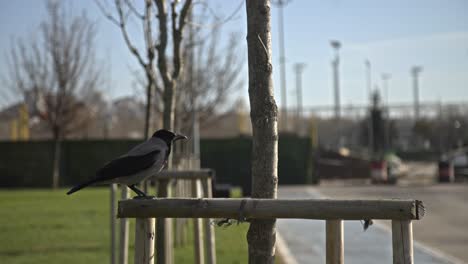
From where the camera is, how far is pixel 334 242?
13.6ft

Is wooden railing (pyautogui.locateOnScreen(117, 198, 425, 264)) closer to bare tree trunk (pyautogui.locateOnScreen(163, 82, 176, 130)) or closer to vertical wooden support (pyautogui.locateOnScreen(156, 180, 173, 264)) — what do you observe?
vertical wooden support (pyautogui.locateOnScreen(156, 180, 173, 264))

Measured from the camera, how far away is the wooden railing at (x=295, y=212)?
12.9ft

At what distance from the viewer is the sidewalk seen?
37.7 feet

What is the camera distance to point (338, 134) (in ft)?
224

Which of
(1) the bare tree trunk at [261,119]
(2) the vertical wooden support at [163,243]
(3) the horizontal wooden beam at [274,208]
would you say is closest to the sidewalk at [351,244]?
(2) the vertical wooden support at [163,243]

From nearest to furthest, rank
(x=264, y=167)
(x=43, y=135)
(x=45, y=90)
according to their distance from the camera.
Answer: (x=264, y=167) < (x=45, y=90) < (x=43, y=135)

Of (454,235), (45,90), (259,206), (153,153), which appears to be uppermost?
(45,90)

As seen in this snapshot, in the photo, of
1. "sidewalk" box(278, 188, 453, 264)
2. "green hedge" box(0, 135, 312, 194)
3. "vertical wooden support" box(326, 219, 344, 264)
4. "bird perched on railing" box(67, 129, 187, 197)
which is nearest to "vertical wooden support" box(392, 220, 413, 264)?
"vertical wooden support" box(326, 219, 344, 264)

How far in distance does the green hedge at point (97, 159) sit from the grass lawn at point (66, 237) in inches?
681

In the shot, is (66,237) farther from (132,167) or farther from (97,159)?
(97,159)

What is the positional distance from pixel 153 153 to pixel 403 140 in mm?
74300

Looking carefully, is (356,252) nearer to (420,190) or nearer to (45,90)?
(420,190)

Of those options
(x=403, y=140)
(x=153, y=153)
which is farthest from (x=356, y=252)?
(x=403, y=140)

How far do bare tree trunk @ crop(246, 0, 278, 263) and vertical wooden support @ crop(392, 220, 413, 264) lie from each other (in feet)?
2.40
